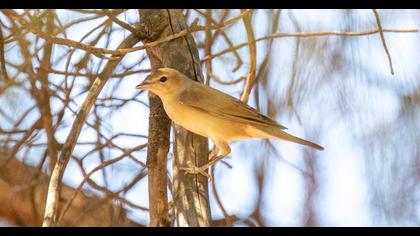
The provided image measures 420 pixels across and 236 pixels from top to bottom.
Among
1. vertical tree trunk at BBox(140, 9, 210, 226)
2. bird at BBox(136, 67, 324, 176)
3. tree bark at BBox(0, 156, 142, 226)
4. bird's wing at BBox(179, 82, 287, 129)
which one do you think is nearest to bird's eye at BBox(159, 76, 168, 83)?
bird at BBox(136, 67, 324, 176)

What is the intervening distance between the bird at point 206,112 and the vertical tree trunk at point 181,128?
0.08m

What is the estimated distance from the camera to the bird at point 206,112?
315cm

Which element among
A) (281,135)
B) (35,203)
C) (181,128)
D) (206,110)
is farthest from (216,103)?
(35,203)

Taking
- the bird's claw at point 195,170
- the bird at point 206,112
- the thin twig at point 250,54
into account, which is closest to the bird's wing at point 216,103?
the bird at point 206,112

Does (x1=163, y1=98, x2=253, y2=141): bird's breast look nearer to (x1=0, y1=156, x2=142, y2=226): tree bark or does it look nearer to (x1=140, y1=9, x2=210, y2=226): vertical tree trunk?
(x1=140, y1=9, x2=210, y2=226): vertical tree trunk

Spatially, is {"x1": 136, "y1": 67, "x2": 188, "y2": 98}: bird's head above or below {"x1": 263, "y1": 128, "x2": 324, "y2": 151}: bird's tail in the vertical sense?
above

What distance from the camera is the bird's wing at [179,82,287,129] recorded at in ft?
10.6

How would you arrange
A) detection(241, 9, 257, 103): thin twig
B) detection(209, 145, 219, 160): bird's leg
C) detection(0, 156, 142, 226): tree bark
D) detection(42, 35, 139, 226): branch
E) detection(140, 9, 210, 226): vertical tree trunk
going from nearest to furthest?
1. detection(42, 35, 139, 226): branch
2. detection(241, 9, 257, 103): thin twig
3. detection(140, 9, 210, 226): vertical tree trunk
4. detection(209, 145, 219, 160): bird's leg
5. detection(0, 156, 142, 226): tree bark

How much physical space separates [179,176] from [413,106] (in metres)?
1.20

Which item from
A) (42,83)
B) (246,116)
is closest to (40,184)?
(42,83)

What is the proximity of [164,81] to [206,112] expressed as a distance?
10.2 inches

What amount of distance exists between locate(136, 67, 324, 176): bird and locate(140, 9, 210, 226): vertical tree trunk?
0.25 feet

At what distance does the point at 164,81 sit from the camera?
3186 mm
